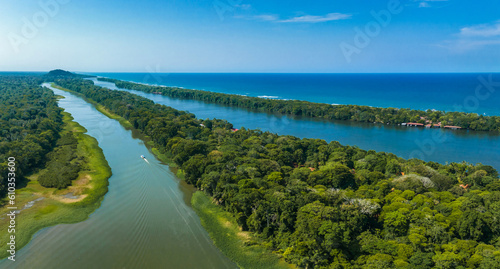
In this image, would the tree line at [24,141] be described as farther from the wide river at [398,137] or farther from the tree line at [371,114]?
the tree line at [371,114]

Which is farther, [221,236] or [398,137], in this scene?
[398,137]

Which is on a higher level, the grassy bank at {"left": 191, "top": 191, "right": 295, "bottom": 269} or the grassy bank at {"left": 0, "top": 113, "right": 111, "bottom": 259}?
the grassy bank at {"left": 191, "top": 191, "right": 295, "bottom": 269}

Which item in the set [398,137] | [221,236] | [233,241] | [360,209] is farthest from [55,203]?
[398,137]

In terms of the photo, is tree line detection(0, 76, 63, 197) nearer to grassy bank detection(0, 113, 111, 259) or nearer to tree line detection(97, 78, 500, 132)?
grassy bank detection(0, 113, 111, 259)

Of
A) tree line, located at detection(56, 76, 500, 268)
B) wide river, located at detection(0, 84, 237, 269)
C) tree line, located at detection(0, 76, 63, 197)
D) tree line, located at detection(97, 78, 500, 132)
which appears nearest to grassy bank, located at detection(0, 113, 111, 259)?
wide river, located at detection(0, 84, 237, 269)

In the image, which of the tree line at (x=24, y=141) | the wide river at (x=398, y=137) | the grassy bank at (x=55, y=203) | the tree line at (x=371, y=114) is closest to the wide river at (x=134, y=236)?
the grassy bank at (x=55, y=203)

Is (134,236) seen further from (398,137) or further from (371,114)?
(371,114)
